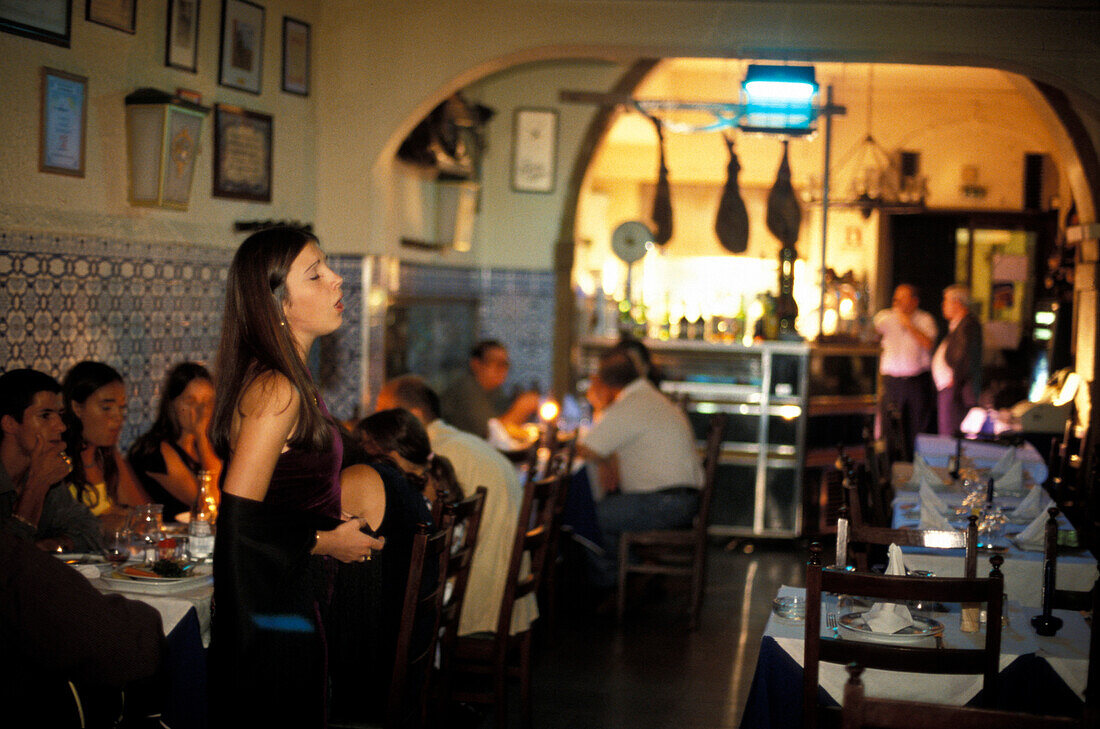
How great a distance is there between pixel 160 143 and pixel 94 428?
125 cm

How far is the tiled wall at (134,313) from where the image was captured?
3980 mm

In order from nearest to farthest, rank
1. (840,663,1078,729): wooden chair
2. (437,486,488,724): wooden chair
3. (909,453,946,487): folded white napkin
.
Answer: (840,663,1078,729): wooden chair, (437,486,488,724): wooden chair, (909,453,946,487): folded white napkin

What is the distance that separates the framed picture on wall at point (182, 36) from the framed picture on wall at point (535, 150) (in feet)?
12.1

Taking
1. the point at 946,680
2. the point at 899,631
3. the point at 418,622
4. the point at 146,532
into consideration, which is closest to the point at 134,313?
the point at 146,532

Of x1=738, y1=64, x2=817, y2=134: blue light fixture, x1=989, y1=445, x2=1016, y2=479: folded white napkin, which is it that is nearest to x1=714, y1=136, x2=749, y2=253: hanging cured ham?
x1=738, y1=64, x2=817, y2=134: blue light fixture

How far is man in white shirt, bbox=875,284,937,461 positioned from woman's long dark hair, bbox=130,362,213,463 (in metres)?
6.84

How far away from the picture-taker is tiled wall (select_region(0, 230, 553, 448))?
13.1 ft

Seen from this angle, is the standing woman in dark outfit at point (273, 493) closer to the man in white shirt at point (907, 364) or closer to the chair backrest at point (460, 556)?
the chair backrest at point (460, 556)

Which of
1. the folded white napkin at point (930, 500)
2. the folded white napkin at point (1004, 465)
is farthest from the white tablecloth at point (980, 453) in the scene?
the folded white napkin at point (930, 500)

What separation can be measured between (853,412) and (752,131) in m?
2.77

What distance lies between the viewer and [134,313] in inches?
180

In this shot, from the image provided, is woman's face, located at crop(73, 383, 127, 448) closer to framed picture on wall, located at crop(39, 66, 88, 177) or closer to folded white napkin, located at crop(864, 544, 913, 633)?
framed picture on wall, located at crop(39, 66, 88, 177)

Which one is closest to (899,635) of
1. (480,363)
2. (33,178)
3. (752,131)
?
(33,178)

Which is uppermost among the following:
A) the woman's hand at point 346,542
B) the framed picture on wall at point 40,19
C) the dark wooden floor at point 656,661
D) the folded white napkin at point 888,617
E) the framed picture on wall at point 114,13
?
the framed picture on wall at point 114,13
